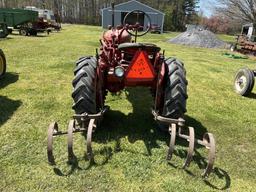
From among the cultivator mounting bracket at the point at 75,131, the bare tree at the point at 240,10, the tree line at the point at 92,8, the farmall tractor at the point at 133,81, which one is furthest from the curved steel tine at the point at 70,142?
the tree line at the point at 92,8

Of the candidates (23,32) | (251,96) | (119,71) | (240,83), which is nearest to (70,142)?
(119,71)

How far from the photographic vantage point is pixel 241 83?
7734 mm

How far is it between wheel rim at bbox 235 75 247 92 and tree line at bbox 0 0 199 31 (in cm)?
5043

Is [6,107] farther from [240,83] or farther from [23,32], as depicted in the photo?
[23,32]

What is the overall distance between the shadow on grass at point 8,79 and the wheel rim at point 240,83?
590 centimetres

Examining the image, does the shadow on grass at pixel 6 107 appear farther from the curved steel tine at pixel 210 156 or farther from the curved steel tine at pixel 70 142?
the curved steel tine at pixel 210 156

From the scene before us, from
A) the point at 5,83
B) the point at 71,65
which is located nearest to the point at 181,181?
the point at 5,83

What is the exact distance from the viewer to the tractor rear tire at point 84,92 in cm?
395

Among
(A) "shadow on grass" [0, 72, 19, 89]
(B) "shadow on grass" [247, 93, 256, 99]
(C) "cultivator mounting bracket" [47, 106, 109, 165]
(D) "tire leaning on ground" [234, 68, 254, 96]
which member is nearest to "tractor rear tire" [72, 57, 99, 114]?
(C) "cultivator mounting bracket" [47, 106, 109, 165]

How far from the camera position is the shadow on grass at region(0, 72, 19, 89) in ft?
22.2

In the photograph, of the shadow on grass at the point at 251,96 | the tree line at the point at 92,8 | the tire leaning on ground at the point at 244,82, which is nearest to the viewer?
the tire leaning on ground at the point at 244,82

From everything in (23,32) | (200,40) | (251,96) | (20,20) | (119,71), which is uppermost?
(119,71)

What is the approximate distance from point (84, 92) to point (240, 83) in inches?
210

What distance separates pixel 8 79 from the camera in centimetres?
721
